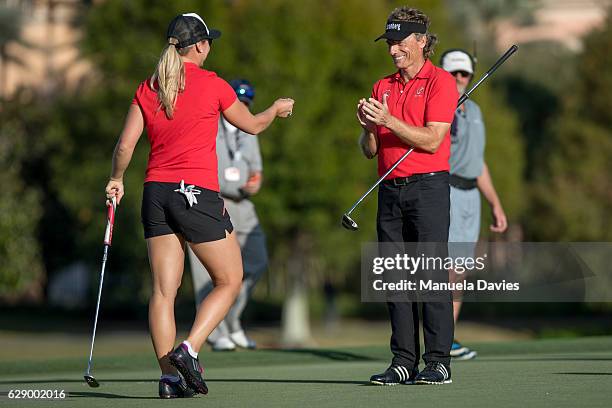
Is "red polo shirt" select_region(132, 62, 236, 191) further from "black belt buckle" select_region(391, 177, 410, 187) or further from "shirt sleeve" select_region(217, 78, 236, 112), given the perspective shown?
"black belt buckle" select_region(391, 177, 410, 187)

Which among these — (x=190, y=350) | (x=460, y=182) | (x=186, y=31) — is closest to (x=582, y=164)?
(x=460, y=182)

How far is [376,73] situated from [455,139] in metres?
27.5

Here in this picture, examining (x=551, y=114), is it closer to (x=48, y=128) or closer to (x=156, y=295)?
(x=48, y=128)

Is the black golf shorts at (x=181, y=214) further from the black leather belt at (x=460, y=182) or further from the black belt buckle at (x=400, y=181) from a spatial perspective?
the black leather belt at (x=460, y=182)

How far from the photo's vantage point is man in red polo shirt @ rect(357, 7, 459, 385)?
7824 mm

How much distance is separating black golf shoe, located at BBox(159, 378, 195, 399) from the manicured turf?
0.08 metres

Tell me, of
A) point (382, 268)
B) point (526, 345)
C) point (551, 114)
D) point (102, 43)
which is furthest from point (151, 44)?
point (382, 268)

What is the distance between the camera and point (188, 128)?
7434 mm

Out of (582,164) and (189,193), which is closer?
(189,193)

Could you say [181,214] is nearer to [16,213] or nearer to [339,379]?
[339,379]

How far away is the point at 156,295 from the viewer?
764 centimetres

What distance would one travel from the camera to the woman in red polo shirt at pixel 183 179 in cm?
743

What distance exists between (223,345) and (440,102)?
A: 4.34m

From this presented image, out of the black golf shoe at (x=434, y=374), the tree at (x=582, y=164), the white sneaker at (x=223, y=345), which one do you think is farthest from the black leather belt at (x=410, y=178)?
the tree at (x=582, y=164)
